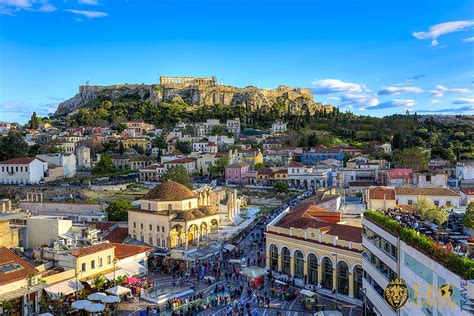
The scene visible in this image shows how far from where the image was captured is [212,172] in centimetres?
8531

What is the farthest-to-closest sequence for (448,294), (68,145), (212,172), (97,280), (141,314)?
1. (68,145)
2. (212,172)
3. (97,280)
4. (141,314)
5. (448,294)

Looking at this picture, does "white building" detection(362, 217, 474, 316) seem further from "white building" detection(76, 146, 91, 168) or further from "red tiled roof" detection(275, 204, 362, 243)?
"white building" detection(76, 146, 91, 168)

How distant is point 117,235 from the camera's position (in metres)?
40.3

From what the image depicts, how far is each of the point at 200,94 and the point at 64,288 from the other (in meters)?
132

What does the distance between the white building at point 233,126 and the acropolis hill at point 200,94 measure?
26.8 m

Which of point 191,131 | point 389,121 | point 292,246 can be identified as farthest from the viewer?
point 389,121

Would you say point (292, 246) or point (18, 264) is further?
point (292, 246)

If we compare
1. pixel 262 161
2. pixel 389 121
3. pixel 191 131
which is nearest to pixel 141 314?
pixel 262 161

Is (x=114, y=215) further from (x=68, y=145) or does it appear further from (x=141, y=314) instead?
(x=68, y=145)

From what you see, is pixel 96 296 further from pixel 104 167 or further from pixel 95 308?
pixel 104 167

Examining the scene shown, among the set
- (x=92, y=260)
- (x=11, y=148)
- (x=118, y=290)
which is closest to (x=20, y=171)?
(x=11, y=148)

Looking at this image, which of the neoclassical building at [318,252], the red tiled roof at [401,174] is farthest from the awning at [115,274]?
the red tiled roof at [401,174]

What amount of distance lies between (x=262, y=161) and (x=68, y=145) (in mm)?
41515

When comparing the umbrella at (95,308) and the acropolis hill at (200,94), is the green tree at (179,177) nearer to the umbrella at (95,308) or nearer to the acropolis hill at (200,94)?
the umbrella at (95,308)
